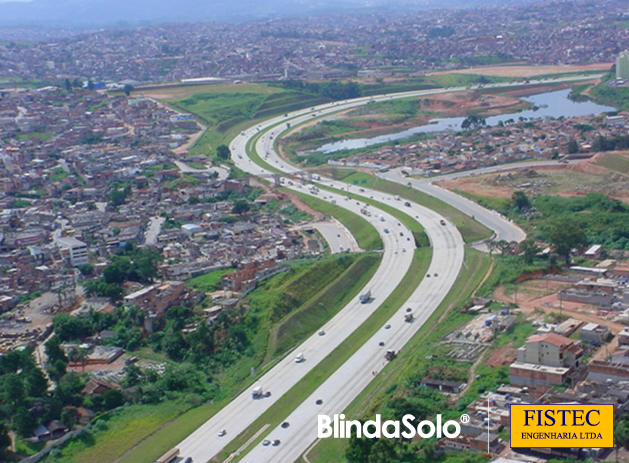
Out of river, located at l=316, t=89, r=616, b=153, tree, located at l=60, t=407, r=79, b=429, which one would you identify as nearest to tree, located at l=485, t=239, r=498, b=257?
tree, located at l=60, t=407, r=79, b=429

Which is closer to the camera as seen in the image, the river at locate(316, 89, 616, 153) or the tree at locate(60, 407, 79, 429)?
the tree at locate(60, 407, 79, 429)

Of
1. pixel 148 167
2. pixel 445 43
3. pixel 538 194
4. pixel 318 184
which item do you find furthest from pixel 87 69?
pixel 538 194

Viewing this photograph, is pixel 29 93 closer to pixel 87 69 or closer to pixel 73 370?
pixel 87 69

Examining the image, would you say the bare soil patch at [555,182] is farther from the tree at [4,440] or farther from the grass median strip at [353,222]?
the tree at [4,440]

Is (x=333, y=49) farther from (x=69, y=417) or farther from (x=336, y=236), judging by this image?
(x=69, y=417)

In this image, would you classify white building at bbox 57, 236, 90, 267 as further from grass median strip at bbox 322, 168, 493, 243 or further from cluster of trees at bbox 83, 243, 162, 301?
grass median strip at bbox 322, 168, 493, 243

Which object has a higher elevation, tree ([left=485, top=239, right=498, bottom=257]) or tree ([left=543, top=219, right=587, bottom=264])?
tree ([left=543, top=219, right=587, bottom=264])

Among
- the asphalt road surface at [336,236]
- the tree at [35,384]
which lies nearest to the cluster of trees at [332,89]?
the asphalt road surface at [336,236]
